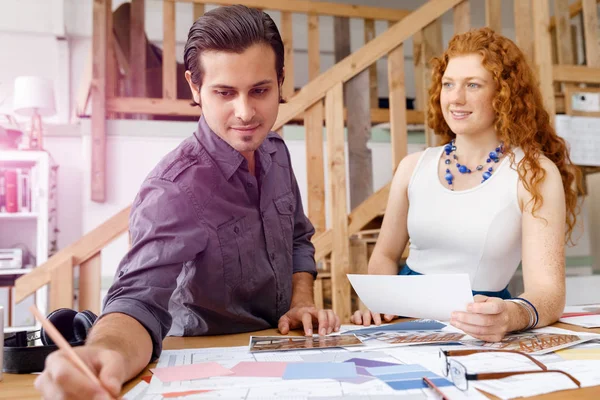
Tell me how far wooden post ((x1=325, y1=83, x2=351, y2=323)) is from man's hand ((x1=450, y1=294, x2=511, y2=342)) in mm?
1522

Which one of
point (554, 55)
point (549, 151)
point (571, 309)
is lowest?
point (571, 309)

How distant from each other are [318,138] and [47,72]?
12.1 ft

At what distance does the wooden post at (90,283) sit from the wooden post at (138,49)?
1.62 m

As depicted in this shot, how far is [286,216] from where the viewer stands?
125cm

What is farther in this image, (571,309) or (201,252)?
(571,309)

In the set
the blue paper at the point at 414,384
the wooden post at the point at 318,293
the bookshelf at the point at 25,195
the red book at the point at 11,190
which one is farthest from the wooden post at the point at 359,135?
the red book at the point at 11,190

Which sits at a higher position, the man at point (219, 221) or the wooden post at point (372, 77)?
the wooden post at point (372, 77)

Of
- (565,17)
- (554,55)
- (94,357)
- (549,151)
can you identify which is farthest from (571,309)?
(554,55)

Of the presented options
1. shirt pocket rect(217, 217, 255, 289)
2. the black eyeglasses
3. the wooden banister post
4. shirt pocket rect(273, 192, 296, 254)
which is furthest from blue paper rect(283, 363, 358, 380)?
the wooden banister post

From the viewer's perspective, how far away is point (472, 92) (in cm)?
144

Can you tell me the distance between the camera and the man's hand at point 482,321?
2.82 ft

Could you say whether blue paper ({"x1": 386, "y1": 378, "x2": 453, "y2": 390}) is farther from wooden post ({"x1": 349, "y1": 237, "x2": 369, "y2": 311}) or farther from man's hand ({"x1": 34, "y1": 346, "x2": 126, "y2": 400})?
wooden post ({"x1": 349, "y1": 237, "x2": 369, "y2": 311})

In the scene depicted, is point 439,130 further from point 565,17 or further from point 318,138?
point 565,17

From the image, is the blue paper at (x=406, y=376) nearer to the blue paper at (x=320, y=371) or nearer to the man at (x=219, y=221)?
the blue paper at (x=320, y=371)
